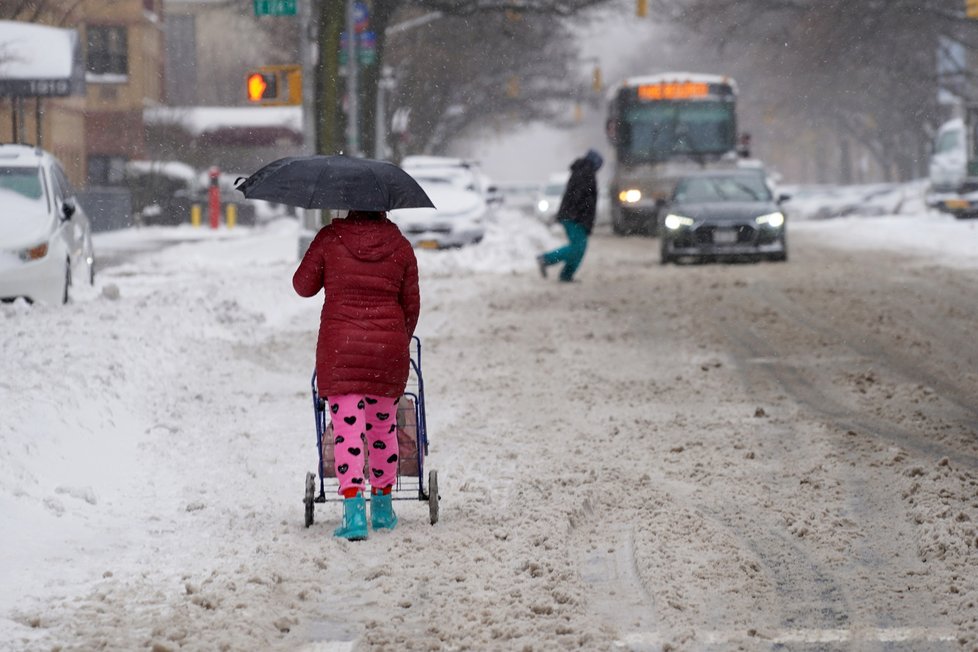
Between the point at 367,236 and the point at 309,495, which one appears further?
the point at 309,495

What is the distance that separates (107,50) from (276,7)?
39412mm

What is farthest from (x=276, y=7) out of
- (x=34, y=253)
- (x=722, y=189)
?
(x=34, y=253)

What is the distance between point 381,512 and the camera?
703 cm

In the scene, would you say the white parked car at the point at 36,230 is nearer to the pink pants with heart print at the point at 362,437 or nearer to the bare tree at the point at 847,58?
the pink pants with heart print at the point at 362,437

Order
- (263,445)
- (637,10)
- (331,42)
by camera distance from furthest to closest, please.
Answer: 1. (637,10)
2. (331,42)
3. (263,445)

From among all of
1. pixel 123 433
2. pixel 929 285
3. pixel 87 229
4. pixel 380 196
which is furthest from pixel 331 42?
pixel 380 196

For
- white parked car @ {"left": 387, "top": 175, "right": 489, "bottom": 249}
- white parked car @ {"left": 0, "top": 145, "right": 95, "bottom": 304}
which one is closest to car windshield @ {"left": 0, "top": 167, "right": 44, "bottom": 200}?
white parked car @ {"left": 0, "top": 145, "right": 95, "bottom": 304}

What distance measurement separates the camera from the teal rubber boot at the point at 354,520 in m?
6.76

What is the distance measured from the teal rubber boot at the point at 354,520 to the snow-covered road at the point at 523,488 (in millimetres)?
57

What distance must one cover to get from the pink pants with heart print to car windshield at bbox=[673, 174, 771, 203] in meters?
18.6

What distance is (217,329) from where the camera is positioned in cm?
1445

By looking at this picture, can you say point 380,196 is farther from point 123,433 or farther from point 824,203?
point 824,203

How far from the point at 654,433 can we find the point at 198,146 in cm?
4967

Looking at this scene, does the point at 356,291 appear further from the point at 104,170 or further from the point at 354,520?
the point at 104,170
